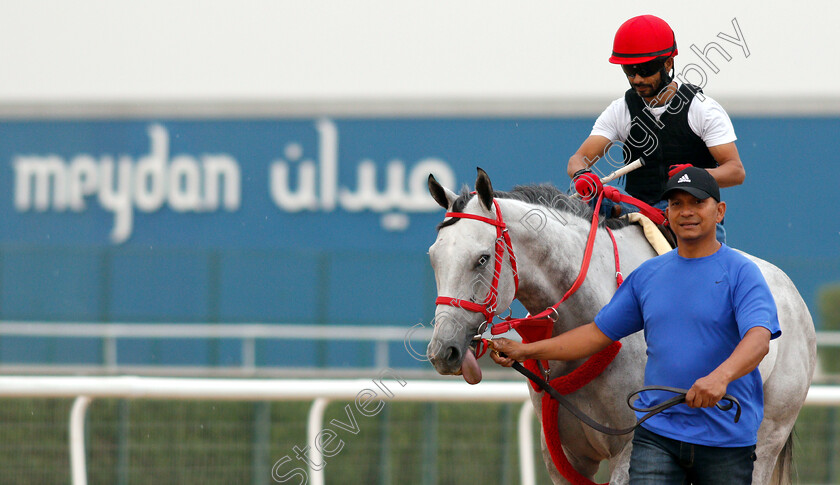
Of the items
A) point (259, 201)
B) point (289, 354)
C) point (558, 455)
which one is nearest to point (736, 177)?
point (558, 455)

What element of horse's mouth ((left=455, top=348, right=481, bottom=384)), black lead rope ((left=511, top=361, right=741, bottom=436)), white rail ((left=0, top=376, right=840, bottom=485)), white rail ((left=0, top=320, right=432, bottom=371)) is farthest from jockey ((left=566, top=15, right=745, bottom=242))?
white rail ((left=0, top=320, right=432, bottom=371))

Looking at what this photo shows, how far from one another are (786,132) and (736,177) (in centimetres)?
1521

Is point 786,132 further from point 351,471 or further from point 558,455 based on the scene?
point 558,455

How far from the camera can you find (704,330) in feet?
9.30

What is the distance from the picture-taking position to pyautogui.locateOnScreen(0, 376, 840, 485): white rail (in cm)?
453

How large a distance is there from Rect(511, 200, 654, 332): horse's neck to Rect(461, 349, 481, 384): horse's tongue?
0.37 m

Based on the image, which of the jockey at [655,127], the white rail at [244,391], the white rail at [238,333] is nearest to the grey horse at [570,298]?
the jockey at [655,127]

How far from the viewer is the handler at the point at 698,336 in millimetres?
2818

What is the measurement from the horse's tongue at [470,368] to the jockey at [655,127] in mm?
913

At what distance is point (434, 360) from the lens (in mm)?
2893

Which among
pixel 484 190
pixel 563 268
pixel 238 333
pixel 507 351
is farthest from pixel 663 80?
pixel 238 333

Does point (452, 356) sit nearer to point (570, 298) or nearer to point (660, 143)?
point (570, 298)

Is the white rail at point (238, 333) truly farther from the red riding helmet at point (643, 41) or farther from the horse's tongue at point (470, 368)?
the horse's tongue at point (470, 368)

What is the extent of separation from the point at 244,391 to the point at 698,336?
7.75 ft
